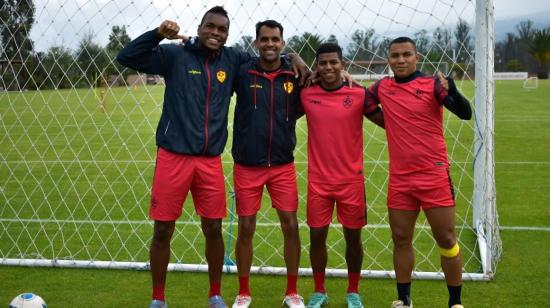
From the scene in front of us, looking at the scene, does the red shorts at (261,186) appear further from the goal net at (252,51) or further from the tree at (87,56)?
the tree at (87,56)

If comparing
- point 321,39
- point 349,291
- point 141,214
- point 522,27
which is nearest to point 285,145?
point 349,291

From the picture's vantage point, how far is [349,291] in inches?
168

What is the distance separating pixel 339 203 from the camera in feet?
13.5

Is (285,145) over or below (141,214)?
over

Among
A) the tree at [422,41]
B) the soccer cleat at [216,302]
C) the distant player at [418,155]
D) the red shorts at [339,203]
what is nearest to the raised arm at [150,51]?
the red shorts at [339,203]

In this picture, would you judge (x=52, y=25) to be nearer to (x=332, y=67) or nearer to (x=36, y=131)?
(x=332, y=67)

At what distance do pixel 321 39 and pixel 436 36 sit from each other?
3.33 ft

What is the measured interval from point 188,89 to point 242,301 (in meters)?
1.45

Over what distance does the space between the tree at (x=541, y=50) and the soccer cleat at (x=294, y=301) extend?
213 feet

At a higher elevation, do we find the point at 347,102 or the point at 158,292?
the point at 347,102

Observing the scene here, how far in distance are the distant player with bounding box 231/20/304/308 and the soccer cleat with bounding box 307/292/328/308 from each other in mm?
77

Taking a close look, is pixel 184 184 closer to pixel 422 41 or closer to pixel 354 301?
pixel 354 301

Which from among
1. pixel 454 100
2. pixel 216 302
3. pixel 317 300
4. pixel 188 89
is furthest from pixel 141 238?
pixel 454 100

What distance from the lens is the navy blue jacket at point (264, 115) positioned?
408 centimetres
